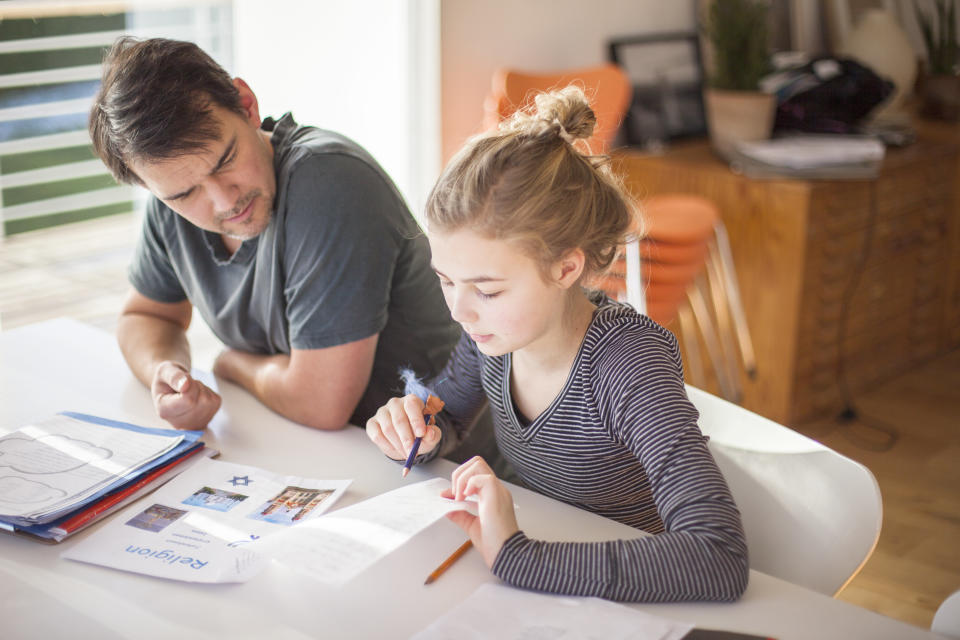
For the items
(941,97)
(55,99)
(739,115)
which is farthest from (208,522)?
(941,97)

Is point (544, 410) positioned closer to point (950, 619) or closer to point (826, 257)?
point (950, 619)

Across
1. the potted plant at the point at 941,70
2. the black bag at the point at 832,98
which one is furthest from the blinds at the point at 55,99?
the potted plant at the point at 941,70

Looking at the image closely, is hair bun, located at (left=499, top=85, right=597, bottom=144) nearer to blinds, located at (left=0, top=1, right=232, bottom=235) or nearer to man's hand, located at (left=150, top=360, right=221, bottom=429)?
man's hand, located at (left=150, top=360, right=221, bottom=429)

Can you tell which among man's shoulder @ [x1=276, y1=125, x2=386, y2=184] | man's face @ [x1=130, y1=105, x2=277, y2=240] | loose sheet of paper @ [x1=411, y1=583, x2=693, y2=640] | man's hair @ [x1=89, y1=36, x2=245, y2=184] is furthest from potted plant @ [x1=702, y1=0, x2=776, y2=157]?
loose sheet of paper @ [x1=411, y1=583, x2=693, y2=640]

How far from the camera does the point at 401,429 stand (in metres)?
1.27

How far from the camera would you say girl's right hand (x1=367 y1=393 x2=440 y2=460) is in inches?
50.1

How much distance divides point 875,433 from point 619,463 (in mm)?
2030

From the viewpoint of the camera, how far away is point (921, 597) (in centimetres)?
216

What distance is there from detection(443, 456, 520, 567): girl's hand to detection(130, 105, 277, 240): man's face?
580 mm

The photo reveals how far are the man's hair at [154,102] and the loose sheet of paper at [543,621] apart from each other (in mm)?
756

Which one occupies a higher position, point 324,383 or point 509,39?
point 509,39

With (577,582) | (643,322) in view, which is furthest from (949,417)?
(577,582)

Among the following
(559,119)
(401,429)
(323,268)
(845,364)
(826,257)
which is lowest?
(845,364)

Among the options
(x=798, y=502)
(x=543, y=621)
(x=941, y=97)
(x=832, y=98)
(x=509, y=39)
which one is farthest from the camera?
(x=941, y=97)
